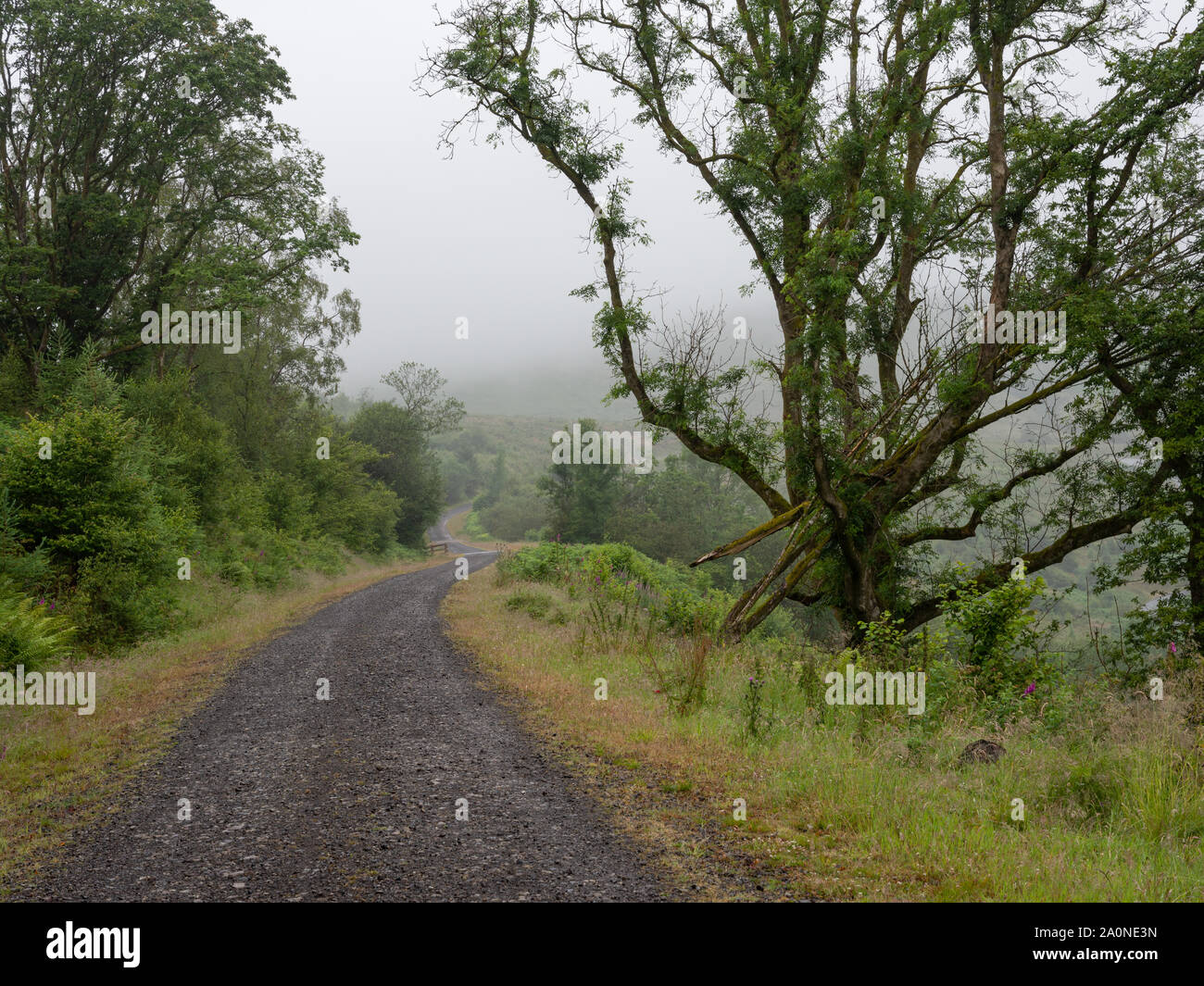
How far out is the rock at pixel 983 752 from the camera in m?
5.81

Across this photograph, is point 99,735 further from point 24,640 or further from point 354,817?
point 354,817

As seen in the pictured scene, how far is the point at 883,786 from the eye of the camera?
527cm

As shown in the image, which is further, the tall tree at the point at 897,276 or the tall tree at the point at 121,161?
the tall tree at the point at 121,161

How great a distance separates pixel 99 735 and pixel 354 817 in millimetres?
4644

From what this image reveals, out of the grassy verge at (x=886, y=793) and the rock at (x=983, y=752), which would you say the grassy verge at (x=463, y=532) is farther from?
the rock at (x=983, y=752)

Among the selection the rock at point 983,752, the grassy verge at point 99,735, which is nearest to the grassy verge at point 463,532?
the grassy verge at point 99,735

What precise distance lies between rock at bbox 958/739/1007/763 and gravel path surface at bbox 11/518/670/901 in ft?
10.3

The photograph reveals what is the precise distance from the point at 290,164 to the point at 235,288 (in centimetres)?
713

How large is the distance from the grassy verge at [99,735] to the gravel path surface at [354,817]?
309 mm

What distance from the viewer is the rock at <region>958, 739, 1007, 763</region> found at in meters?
5.81

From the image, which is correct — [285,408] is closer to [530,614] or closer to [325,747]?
[530,614]

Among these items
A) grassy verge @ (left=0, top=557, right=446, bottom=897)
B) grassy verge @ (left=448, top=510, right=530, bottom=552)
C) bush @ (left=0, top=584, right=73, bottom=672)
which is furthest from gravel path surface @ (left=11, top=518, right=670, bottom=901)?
grassy verge @ (left=448, top=510, right=530, bottom=552)

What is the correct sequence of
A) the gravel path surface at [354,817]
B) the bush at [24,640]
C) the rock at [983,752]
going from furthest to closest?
the bush at [24,640], the rock at [983,752], the gravel path surface at [354,817]
